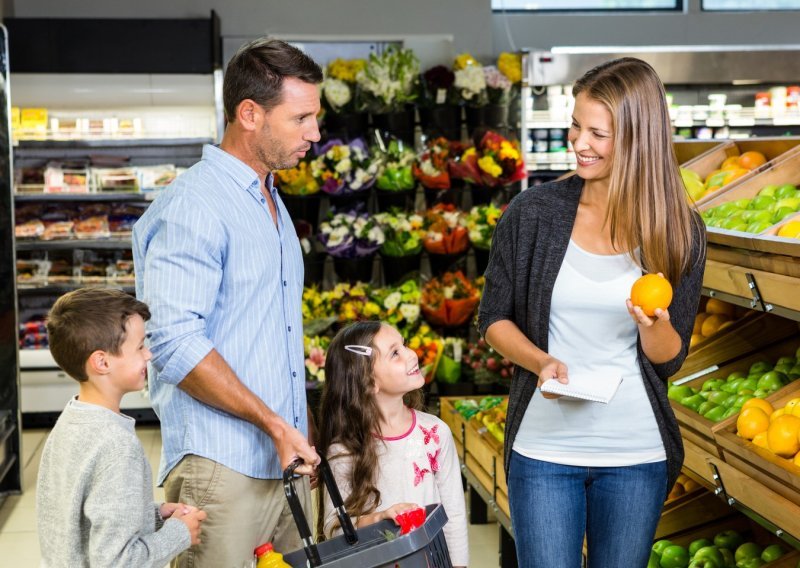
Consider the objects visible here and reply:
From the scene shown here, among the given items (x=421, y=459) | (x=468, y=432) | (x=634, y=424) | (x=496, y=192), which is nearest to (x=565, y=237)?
(x=634, y=424)

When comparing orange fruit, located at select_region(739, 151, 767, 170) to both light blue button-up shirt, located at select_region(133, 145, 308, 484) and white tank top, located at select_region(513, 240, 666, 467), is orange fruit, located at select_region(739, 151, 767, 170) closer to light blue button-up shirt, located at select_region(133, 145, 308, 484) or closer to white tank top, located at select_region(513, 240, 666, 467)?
white tank top, located at select_region(513, 240, 666, 467)

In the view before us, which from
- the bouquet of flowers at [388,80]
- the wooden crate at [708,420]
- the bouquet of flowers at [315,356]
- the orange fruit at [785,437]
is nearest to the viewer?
the orange fruit at [785,437]

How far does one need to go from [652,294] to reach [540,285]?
291 millimetres

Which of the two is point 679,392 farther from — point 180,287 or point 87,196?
point 87,196

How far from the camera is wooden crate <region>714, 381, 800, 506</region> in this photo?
2.59 meters

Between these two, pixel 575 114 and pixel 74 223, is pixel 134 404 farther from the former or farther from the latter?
pixel 575 114

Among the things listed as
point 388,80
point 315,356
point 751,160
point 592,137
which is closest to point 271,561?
point 592,137

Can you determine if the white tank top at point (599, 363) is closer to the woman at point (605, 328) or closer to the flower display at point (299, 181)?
the woman at point (605, 328)

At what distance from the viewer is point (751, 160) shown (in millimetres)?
4004

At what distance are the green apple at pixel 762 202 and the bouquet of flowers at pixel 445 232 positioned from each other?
3.39 meters

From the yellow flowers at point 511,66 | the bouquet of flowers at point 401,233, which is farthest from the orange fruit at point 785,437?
the yellow flowers at point 511,66

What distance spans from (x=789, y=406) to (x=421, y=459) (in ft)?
3.47

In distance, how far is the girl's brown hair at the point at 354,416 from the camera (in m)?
2.53

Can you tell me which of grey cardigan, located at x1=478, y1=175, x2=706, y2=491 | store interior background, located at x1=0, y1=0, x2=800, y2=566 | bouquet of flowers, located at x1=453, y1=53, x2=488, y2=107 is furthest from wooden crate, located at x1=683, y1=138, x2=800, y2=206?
store interior background, located at x1=0, y1=0, x2=800, y2=566
